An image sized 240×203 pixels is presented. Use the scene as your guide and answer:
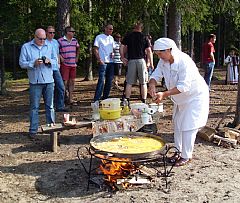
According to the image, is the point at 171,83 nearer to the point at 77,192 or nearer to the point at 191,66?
the point at 191,66

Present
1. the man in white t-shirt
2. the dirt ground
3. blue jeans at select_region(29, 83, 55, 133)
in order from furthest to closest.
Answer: the man in white t-shirt → blue jeans at select_region(29, 83, 55, 133) → the dirt ground

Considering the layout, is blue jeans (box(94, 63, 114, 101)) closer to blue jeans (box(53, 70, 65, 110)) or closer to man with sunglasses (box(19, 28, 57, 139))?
blue jeans (box(53, 70, 65, 110))

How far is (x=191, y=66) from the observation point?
546 cm

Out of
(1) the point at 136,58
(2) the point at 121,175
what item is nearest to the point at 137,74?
(1) the point at 136,58

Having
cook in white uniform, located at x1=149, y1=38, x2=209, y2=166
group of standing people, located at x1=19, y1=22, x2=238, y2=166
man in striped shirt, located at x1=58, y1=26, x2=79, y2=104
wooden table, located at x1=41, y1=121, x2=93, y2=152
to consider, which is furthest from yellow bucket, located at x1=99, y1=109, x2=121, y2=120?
man in striped shirt, located at x1=58, y1=26, x2=79, y2=104

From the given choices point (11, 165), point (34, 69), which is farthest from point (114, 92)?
point (11, 165)

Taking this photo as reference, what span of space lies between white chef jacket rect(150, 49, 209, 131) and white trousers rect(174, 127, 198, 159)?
3.1 inches

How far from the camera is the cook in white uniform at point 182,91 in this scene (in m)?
5.30

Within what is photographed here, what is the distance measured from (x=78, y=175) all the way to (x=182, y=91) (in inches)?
69.5

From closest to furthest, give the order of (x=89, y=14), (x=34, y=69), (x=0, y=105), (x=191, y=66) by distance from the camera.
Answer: (x=191, y=66), (x=34, y=69), (x=0, y=105), (x=89, y=14)

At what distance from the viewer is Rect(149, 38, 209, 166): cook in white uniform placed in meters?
5.30

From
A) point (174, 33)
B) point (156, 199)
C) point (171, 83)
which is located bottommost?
point (156, 199)

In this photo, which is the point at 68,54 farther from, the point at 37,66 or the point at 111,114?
the point at 111,114

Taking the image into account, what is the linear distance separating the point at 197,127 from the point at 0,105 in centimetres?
711
